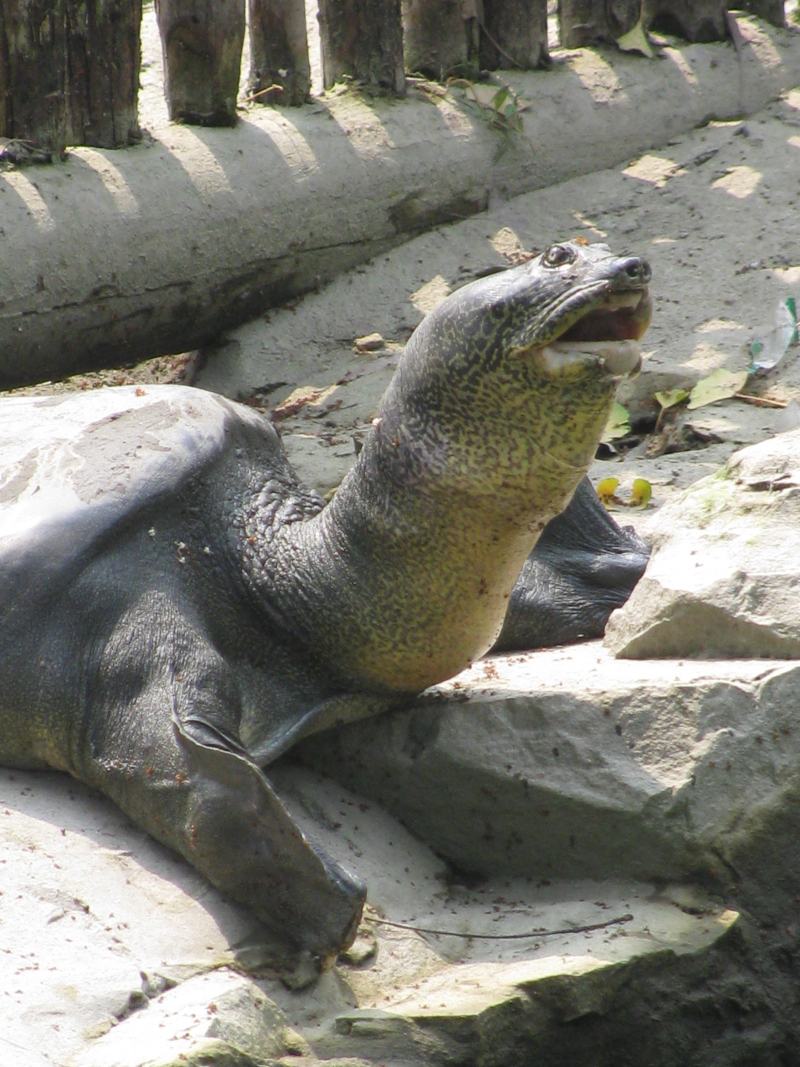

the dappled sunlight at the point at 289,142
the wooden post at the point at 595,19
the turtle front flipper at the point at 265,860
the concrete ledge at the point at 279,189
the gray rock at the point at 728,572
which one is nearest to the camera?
the turtle front flipper at the point at 265,860

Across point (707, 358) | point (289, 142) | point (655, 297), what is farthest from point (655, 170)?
point (289, 142)

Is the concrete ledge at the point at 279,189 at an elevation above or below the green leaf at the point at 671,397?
above

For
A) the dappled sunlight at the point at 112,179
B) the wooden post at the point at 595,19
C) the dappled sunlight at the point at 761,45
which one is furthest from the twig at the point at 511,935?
the dappled sunlight at the point at 761,45

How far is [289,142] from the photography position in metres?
5.65

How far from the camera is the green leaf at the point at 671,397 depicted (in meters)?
4.96

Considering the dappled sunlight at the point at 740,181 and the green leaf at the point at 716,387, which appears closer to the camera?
the green leaf at the point at 716,387

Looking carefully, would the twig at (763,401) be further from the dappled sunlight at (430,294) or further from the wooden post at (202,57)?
the wooden post at (202,57)

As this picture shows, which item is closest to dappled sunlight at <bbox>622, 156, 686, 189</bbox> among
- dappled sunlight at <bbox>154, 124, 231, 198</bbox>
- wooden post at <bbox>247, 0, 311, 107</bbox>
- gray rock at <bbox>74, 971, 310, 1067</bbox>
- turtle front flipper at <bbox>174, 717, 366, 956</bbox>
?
wooden post at <bbox>247, 0, 311, 107</bbox>

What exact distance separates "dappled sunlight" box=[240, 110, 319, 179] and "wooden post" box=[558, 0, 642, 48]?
182 centimetres

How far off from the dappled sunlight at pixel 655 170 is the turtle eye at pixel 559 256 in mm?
4065

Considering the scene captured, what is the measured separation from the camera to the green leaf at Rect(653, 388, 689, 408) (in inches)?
195

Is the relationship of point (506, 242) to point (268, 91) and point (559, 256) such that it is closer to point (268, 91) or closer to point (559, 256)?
point (268, 91)

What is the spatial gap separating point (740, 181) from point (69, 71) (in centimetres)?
307

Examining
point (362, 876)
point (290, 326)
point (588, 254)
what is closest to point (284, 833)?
point (362, 876)
